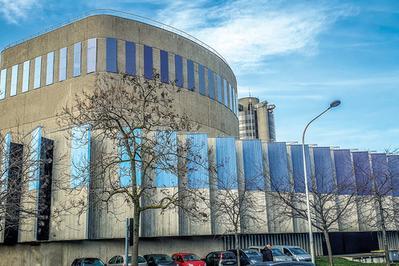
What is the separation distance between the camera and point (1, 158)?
20.7 metres

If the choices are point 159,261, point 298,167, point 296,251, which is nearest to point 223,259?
point 159,261

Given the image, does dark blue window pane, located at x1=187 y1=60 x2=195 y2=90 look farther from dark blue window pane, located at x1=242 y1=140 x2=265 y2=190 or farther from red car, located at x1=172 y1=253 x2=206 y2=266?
red car, located at x1=172 y1=253 x2=206 y2=266

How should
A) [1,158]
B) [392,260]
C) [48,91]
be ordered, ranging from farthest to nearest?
[48,91] < [392,260] < [1,158]

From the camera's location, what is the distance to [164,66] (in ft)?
133

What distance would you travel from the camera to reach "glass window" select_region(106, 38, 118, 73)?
124 feet

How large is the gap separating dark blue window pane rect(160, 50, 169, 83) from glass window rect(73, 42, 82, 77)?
7.22 meters

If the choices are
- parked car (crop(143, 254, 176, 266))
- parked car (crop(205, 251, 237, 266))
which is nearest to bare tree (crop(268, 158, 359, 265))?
parked car (crop(205, 251, 237, 266))

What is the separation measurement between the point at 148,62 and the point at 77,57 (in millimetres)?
6105

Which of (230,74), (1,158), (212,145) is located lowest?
(1,158)

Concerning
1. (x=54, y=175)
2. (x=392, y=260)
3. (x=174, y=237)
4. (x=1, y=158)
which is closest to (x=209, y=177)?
(x=174, y=237)

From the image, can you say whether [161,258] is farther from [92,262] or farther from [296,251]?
[296,251]

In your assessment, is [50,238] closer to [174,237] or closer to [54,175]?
[54,175]

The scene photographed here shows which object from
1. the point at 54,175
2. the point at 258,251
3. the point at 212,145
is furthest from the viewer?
the point at 212,145

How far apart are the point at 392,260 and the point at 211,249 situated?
13.7 metres
